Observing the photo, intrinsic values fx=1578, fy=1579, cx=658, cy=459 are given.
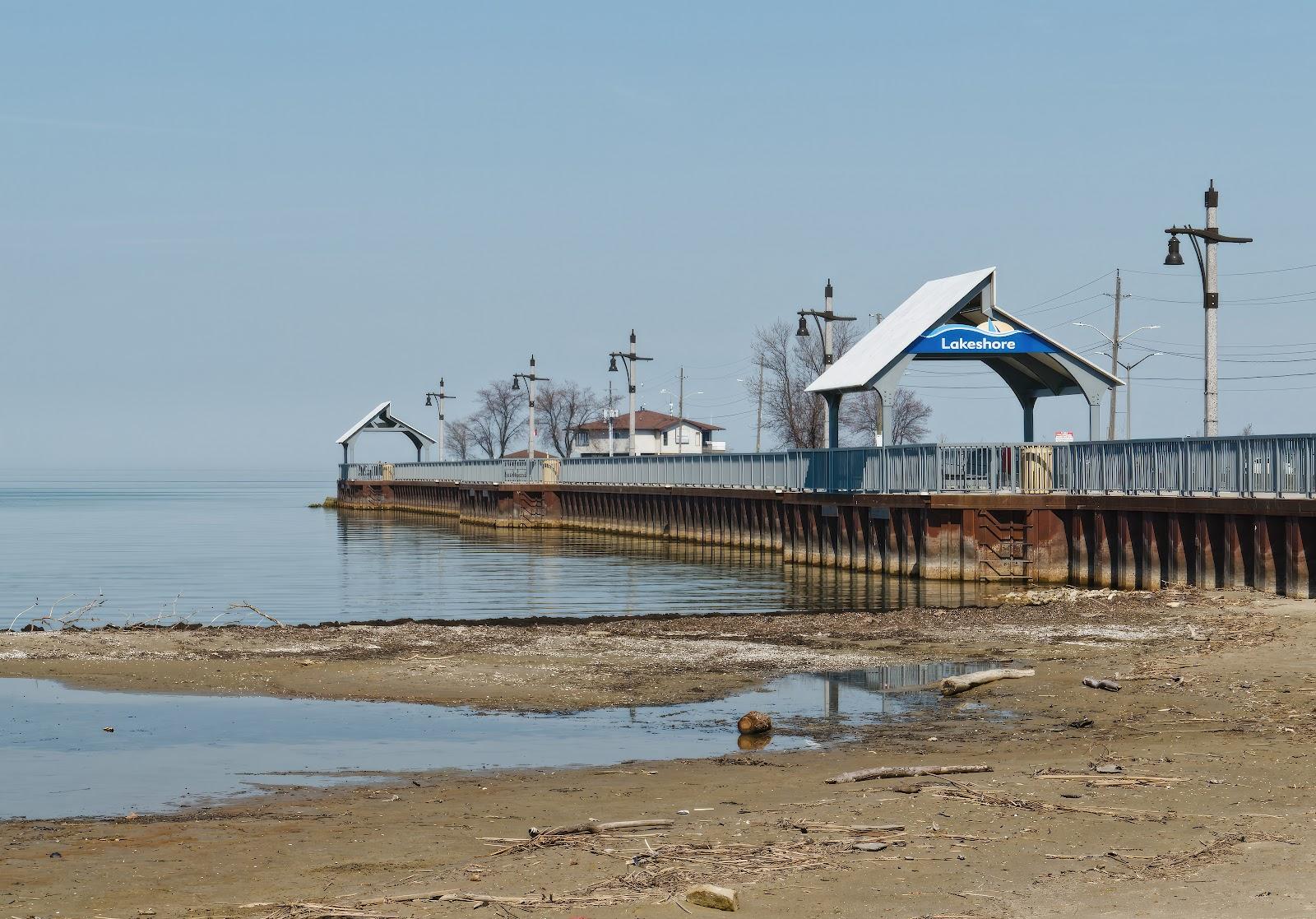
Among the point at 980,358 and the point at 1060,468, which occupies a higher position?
the point at 980,358

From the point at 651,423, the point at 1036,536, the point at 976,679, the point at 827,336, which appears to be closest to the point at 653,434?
the point at 651,423

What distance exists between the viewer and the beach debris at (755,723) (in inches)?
590

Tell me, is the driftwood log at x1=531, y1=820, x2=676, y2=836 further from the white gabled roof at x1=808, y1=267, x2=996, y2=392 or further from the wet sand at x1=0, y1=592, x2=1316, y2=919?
the white gabled roof at x1=808, y1=267, x2=996, y2=392

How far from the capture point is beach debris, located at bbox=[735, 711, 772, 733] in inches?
590

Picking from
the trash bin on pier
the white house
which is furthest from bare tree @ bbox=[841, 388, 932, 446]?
the trash bin on pier

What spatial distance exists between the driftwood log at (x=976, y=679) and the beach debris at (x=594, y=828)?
7.98 m

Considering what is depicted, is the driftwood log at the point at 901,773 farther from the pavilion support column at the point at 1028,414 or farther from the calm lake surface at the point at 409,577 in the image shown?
the pavilion support column at the point at 1028,414

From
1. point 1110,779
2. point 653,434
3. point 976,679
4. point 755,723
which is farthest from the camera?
point 653,434

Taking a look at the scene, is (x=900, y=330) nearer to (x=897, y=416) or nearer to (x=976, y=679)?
(x=976, y=679)

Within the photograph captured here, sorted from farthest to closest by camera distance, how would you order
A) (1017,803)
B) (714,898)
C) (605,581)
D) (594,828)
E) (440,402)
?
(440,402), (605,581), (1017,803), (594,828), (714,898)

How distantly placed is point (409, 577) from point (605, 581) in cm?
652

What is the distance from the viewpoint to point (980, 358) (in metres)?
41.4

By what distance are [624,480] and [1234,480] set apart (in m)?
48.7

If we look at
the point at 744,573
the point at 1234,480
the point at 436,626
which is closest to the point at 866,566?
the point at 744,573
